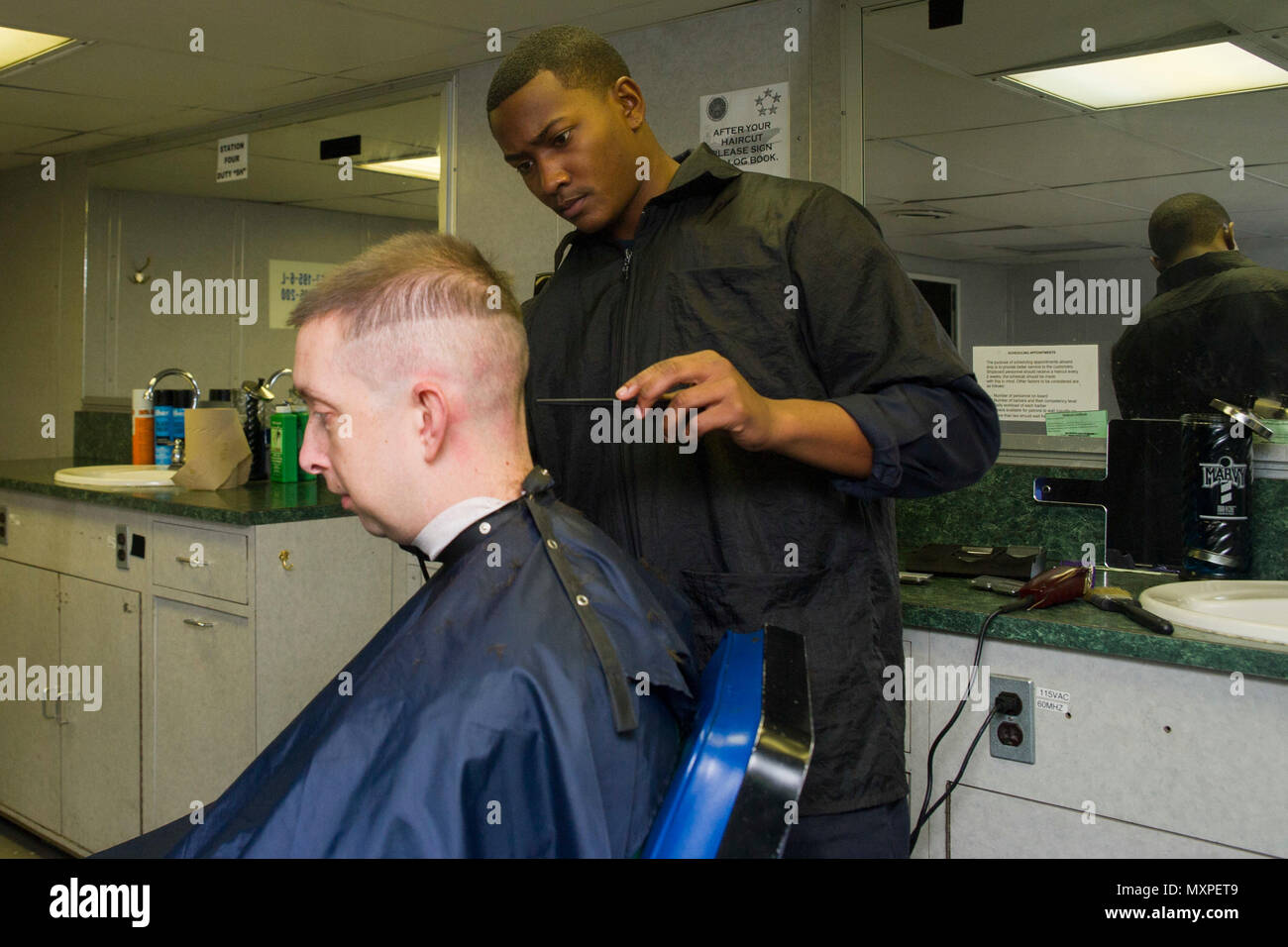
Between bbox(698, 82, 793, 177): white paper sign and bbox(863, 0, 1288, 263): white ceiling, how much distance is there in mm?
212

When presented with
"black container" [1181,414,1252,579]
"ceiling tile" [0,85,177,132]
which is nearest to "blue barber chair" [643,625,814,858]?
"black container" [1181,414,1252,579]

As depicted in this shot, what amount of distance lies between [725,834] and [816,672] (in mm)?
599

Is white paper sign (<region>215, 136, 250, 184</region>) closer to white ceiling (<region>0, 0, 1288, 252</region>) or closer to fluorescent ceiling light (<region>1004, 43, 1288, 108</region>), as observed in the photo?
white ceiling (<region>0, 0, 1288, 252</region>)

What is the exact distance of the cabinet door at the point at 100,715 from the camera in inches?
117

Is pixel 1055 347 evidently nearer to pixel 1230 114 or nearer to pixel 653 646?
pixel 1230 114

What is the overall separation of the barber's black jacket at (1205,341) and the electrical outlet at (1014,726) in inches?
27.0

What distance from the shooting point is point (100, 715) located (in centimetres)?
307

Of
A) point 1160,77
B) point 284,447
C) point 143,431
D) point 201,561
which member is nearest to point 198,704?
point 201,561

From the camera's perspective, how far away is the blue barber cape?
0.99 metres

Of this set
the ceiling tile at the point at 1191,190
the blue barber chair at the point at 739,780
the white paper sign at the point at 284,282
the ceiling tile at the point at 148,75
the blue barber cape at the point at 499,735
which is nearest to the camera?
the blue barber chair at the point at 739,780

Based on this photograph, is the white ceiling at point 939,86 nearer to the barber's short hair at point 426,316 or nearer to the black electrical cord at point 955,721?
the black electrical cord at point 955,721

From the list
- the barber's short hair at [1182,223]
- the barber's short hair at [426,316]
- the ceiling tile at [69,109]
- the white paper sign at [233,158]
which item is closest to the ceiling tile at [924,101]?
the barber's short hair at [1182,223]

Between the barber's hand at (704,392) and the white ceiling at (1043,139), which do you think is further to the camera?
the white ceiling at (1043,139)

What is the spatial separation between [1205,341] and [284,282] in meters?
3.58
